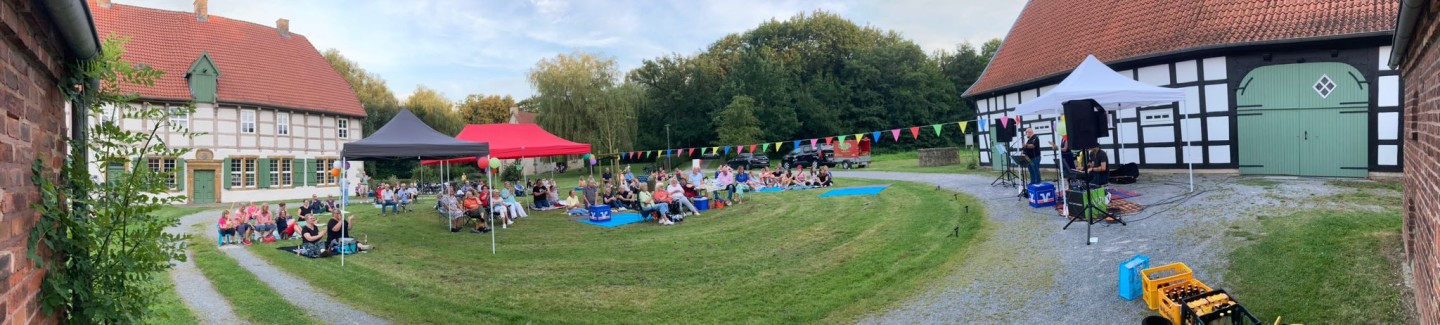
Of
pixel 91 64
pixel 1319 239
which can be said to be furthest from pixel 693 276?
pixel 1319 239

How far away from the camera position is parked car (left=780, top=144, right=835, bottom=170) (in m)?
29.9

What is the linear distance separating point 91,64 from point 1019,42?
2112cm

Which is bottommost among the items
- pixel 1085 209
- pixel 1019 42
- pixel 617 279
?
pixel 617 279

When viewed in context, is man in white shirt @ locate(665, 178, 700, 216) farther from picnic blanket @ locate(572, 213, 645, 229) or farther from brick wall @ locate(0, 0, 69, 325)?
brick wall @ locate(0, 0, 69, 325)

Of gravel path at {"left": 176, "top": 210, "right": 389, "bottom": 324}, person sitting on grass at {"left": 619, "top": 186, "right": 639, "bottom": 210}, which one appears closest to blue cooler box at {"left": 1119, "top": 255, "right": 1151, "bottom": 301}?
gravel path at {"left": 176, "top": 210, "right": 389, "bottom": 324}

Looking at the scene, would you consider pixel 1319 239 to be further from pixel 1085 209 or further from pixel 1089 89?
pixel 1089 89

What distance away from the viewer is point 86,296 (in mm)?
2725

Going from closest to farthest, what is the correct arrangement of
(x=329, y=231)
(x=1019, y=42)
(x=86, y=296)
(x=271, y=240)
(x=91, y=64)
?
(x=86, y=296), (x=91, y=64), (x=329, y=231), (x=271, y=240), (x=1019, y=42)

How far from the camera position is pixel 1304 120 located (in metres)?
12.6

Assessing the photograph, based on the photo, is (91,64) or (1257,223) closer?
(91,64)

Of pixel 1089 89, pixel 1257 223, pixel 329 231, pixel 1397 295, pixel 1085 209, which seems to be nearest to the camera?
pixel 1397 295

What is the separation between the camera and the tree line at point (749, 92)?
118 ft

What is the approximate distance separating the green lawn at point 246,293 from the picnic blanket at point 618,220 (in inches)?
219

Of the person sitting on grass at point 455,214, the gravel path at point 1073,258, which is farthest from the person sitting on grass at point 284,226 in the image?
the gravel path at point 1073,258
